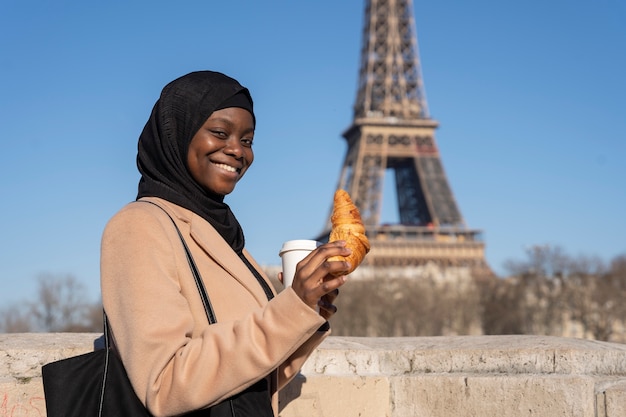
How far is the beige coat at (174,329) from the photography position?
1931 mm

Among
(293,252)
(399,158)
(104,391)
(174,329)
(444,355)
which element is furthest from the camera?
(399,158)

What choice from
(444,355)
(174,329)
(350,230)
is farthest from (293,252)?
(444,355)

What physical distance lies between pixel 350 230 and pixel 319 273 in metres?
0.26

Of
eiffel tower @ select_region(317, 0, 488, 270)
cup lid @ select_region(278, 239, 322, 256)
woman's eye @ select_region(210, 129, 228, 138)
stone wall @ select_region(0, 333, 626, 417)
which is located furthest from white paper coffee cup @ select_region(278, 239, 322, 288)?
eiffel tower @ select_region(317, 0, 488, 270)

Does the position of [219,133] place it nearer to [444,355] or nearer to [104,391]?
[104,391]

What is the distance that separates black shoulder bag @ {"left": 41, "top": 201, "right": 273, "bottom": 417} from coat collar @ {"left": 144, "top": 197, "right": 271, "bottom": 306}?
0.34 ft

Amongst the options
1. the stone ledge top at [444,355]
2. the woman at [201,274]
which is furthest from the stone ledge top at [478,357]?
the woman at [201,274]

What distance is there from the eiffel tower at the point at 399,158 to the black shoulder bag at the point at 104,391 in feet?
147

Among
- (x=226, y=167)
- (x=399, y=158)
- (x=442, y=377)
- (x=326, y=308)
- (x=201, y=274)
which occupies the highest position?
(x=399, y=158)

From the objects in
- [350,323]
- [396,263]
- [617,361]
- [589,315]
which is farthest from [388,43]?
[617,361]

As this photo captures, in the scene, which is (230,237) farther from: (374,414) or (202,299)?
(374,414)

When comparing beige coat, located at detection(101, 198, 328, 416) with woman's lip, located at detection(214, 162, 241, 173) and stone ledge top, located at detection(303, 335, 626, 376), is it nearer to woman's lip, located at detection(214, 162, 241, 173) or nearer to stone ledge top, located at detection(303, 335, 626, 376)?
woman's lip, located at detection(214, 162, 241, 173)

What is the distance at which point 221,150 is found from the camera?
232 cm

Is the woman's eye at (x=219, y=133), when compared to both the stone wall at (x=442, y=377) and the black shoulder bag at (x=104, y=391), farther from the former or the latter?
the stone wall at (x=442, y=377)
